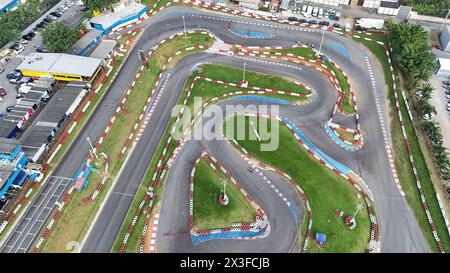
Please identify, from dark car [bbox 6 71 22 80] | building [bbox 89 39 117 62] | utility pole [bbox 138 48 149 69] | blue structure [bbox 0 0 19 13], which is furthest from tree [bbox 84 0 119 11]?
dark car [bbox 6 71 22 80]

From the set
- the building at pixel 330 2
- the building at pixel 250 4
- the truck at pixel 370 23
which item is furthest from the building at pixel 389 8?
the building at pixel 250 4

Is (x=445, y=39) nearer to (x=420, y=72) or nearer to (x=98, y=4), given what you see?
(x=420, y=72)

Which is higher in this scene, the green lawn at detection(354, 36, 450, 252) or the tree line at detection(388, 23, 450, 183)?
the tree line at detection(388, 23, 450, 183)

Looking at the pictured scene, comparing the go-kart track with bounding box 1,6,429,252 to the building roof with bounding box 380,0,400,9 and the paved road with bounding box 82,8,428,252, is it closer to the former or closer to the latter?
the paved road with bounding box 82,8,428,252

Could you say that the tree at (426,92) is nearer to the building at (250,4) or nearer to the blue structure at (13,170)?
the building at (250,4)

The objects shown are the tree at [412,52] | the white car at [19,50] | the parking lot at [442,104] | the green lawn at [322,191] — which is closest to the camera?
the green lawn at [322,191]

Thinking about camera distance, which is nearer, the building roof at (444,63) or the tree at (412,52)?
the tree at (412,52)
